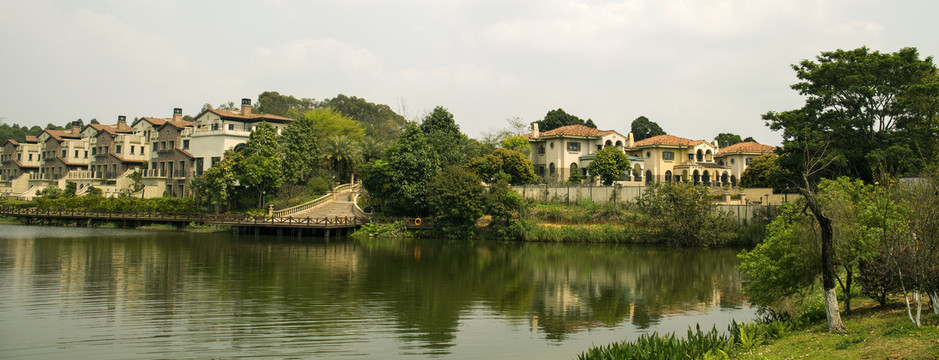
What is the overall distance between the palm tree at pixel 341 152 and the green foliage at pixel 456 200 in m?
15.8

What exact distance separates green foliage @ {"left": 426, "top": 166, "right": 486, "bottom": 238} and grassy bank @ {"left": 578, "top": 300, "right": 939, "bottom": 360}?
31.6m

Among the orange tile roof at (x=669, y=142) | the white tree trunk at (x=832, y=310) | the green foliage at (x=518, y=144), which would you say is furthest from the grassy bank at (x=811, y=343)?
the orange tile roof at (x=669, y=142)

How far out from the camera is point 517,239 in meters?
45.7

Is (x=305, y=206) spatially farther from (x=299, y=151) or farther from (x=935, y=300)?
(x=935, y=300)

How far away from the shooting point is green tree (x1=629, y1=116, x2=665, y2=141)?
91812mm

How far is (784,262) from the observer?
48.0 ft

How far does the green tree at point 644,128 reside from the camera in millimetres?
91812

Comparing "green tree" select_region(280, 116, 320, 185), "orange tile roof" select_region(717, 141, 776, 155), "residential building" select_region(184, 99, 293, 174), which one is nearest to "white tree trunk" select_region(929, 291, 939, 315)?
"green tree" select_region(280, 116, 320, 185)

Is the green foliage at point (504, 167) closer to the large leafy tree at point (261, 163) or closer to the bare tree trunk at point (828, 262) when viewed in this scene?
the large leafy tree at point (261, 163)

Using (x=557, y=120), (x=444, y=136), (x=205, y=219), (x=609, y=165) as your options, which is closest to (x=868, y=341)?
(x=444, y=136)

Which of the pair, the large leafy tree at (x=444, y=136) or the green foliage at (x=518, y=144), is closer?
the large leafy tree at (x=444, y=136)

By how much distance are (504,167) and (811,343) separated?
143 ft

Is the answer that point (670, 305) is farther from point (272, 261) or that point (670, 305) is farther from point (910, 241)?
point (272, 261)

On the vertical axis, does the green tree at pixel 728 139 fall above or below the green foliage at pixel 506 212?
above
